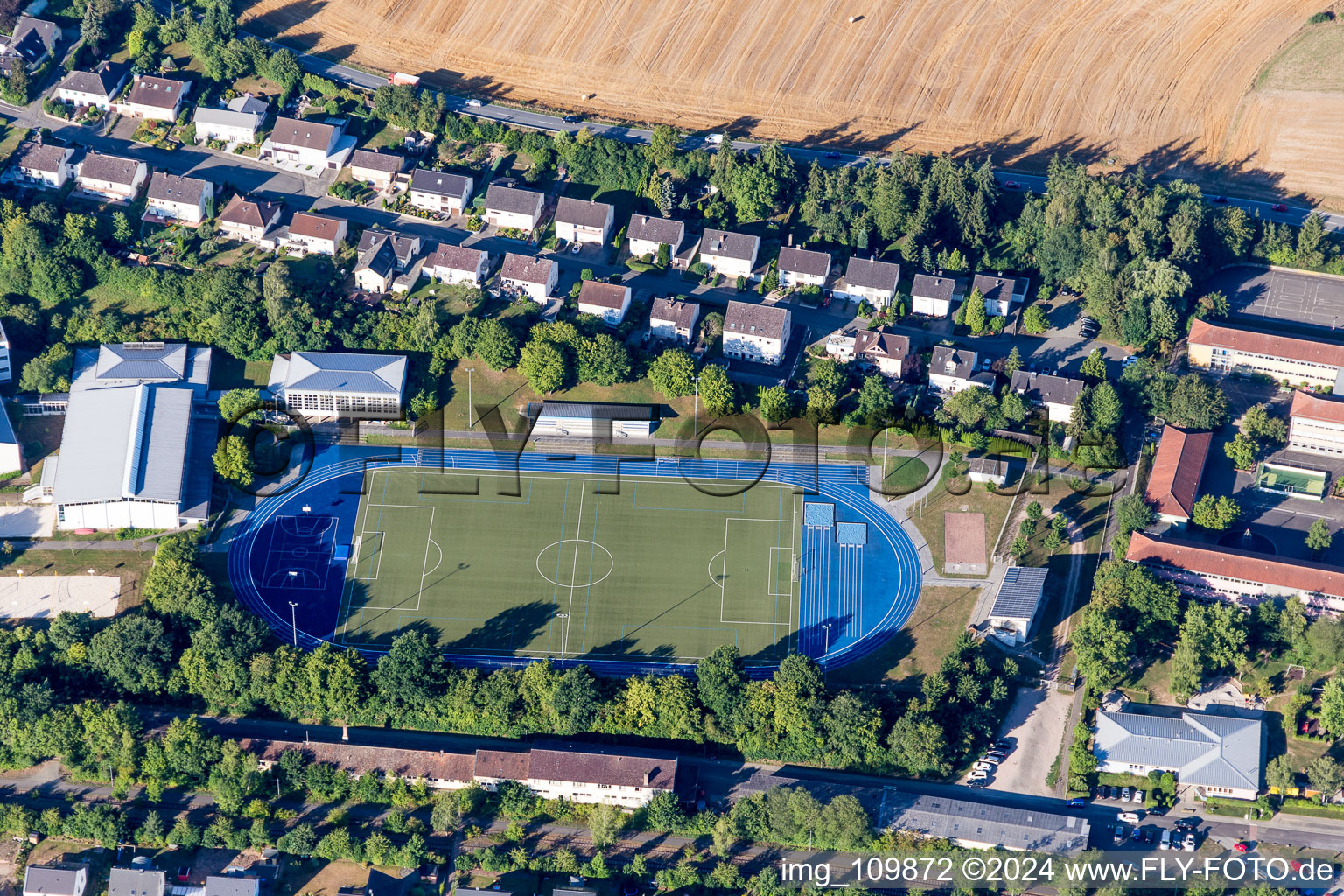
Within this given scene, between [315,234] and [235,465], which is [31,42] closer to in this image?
[315,234]

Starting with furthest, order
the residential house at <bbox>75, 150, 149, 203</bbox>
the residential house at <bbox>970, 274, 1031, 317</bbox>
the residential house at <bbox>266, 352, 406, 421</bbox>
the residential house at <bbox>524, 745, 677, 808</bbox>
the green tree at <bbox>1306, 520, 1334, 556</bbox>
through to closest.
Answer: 1. the residential house at <bbox>75, 150, 149, 203</bbox>
2. the residential house at <bbox>970, 274, 1031, 317</bbox>
3. the residential house at <bbox>266, 352, 406, 421</bbox>
4. the green tree at <bbox>1306, 520, 1334, 556</bbox>
5. the residential house at <bbox>524, 745, 677, 808</bbox>

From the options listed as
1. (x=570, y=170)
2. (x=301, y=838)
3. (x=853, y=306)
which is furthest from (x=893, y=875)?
(x=570, y=170)

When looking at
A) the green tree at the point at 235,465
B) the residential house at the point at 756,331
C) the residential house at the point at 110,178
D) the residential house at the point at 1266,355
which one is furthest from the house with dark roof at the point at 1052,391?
the residential house at the point at 110,178

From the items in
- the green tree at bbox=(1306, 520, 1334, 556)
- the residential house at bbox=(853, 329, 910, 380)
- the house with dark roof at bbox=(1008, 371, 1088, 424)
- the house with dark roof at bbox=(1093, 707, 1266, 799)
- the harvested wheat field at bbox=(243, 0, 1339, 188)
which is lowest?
the house with dark roof at bbox=(1093, 707, 1266, 799)

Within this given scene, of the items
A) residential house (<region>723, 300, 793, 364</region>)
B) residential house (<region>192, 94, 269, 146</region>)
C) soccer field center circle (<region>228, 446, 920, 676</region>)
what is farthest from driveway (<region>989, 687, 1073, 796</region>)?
residential house (<region>192, 94, 269, 146</region>)

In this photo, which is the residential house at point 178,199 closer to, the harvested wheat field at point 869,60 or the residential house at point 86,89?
the residential house at point 86,89

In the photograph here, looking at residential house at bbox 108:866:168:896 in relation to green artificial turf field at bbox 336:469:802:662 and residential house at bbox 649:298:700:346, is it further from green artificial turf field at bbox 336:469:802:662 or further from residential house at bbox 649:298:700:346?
residential house at bbox 649:298:700:346

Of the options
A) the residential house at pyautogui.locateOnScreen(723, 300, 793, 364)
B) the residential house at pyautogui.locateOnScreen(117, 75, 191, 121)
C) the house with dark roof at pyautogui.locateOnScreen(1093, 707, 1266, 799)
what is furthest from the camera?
the residential house at pyautogui.locateOnScreen(117, 75, 191, 121)
